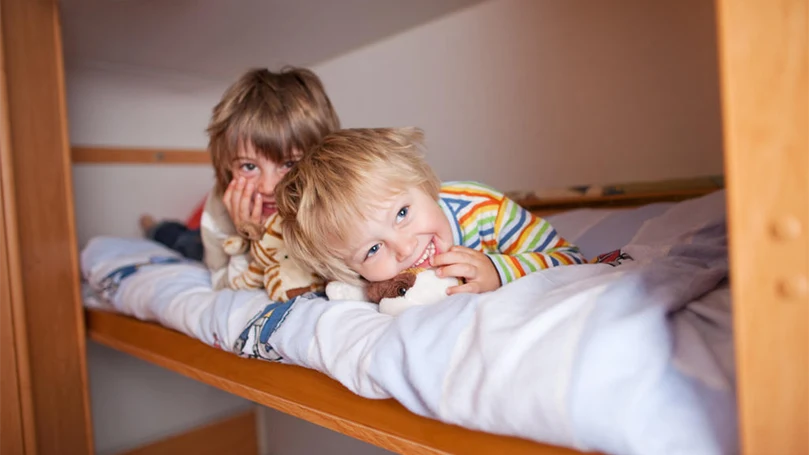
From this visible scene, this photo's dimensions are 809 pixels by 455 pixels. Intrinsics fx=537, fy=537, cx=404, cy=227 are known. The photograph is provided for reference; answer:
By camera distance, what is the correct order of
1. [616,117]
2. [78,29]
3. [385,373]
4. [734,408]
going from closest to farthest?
[734,408]
[385,373]
[616,117]
[78,29]

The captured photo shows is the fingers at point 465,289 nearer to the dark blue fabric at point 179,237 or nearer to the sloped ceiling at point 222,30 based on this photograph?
the sloped ceiling at point 222,30

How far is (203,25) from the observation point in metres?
1.34

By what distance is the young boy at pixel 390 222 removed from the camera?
66 cm

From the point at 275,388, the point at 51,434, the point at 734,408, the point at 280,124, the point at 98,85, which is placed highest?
the point at 98,85

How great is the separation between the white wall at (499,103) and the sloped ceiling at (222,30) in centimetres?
10

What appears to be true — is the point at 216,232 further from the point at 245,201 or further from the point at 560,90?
the point at 560,90

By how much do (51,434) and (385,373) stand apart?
0.99 m

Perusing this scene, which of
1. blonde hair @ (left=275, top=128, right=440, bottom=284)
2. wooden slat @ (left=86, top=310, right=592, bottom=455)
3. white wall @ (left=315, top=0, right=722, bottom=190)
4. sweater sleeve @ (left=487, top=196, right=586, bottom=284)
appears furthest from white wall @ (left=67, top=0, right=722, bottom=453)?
wooden slat @ (left=86, top=310, right=592, bottom=455)

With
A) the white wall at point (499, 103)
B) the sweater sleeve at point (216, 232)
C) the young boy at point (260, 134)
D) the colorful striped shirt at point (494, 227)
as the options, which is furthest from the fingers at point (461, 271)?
the white wall at point (499, 103)

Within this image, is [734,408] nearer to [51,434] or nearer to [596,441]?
[596,441]

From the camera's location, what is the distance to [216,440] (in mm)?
1865

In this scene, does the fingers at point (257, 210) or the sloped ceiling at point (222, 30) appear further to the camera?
the sloped ceiling at point (222, 30)

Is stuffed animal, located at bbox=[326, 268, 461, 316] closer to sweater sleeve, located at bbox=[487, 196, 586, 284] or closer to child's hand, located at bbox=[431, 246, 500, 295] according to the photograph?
child's hand, located at bbox=[431, 246, 500, 295]

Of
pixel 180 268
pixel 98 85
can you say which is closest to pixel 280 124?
pixel 180 268
